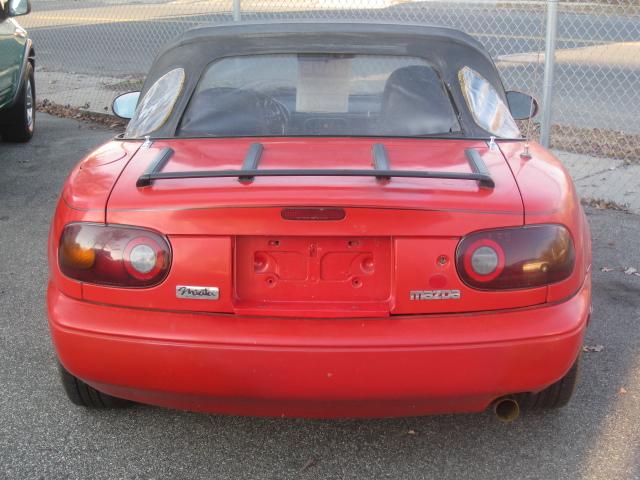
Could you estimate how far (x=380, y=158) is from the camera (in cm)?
307

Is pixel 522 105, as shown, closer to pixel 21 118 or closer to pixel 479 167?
pixel 479 167

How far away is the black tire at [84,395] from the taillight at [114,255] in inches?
24.0

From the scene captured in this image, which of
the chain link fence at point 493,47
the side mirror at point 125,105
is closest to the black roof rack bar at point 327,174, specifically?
the side mirror at point 125,105

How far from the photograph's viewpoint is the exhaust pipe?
2990mm

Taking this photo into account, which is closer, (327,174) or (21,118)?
(327,174)

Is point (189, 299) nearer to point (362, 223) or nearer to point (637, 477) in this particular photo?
point (362, 223)

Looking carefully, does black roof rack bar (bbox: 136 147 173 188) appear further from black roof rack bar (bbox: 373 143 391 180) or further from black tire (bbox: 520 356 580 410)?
black tire (bbox: 520 356 580 410)

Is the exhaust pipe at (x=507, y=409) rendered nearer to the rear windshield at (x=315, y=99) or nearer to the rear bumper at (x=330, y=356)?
the rear bumper at (x=330, y=356)

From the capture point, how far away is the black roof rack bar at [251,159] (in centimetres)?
281

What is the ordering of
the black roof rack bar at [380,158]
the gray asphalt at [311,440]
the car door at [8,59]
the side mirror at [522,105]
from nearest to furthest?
1. the black roof rack bar at [380,158]
2. the gray asphalt at [311,440]
3. the side mirror at [522,105]
4. the car door at [8,59]

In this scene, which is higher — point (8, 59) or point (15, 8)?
point (15, 8)

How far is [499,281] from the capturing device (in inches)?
108

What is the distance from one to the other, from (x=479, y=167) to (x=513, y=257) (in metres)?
0.41

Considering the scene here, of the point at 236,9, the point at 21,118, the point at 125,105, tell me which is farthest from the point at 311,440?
the point at 21,118
